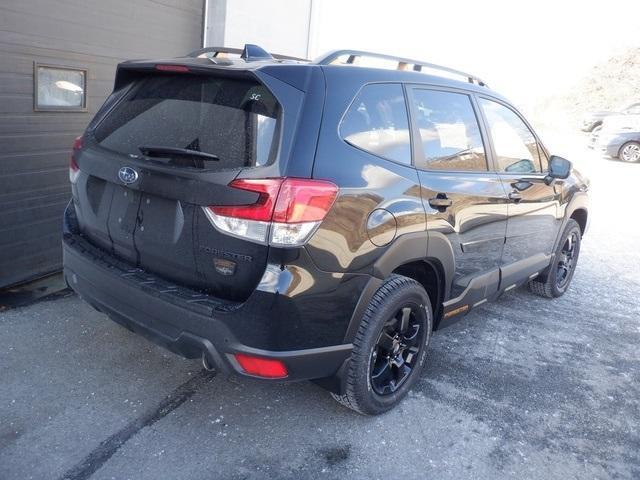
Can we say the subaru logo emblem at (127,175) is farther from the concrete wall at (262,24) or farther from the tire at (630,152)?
the tire at (630,152)

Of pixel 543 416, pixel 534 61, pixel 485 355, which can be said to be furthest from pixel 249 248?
pixel 534 61

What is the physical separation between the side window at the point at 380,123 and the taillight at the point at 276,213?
424mm

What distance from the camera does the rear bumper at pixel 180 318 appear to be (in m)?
2.68

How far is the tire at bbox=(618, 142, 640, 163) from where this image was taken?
17553mm

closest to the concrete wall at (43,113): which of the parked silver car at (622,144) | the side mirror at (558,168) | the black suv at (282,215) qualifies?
the black suv at (282,215)

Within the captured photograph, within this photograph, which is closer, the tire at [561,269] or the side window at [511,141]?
the side window at [511,141]

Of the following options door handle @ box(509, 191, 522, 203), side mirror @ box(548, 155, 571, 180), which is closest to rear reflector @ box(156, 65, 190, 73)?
door handle @ box(509, 191, 522, 203)

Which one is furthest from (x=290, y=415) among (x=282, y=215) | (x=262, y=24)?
(x=262, y=24)

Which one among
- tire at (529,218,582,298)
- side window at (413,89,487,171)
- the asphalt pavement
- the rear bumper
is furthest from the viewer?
tire at (529,218,582,298)

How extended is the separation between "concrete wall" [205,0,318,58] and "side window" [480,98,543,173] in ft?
11.0

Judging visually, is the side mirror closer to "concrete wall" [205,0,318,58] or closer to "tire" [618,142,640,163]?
"concrete wall" [205,0,318,58]

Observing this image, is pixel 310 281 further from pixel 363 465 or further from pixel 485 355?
pixel 485 355

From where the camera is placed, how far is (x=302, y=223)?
8.56 feet

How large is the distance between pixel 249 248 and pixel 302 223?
25 centimetres
